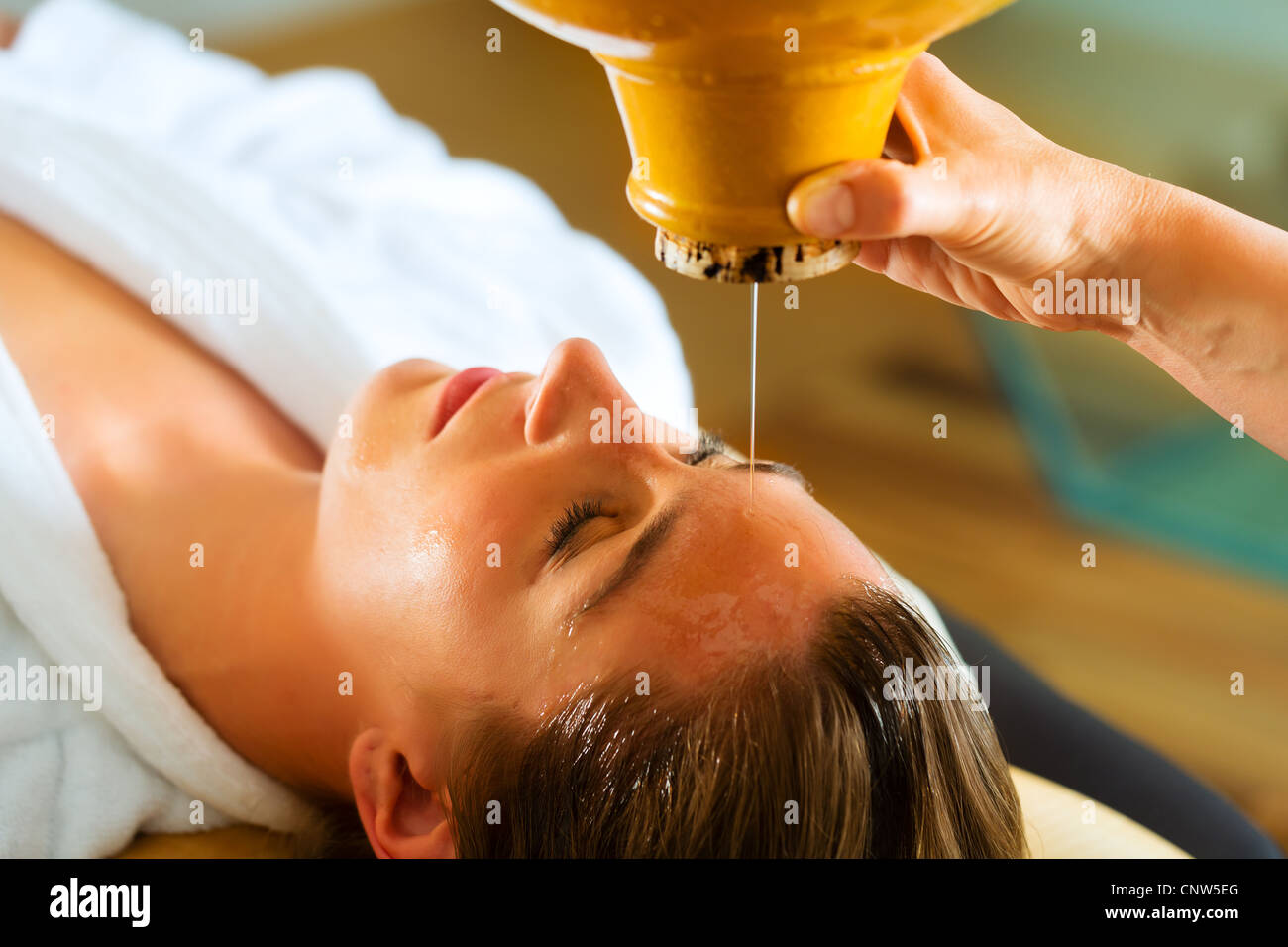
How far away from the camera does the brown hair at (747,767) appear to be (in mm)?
890

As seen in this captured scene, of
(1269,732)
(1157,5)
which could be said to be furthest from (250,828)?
(1157,5)

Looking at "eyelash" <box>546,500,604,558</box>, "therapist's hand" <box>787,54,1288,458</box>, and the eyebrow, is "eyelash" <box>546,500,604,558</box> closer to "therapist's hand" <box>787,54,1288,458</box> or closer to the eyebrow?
the eyebrow

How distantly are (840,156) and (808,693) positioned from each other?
0.41m

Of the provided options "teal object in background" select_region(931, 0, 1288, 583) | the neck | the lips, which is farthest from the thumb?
"teal object in background" select_region(931, 0, 1288, 583)

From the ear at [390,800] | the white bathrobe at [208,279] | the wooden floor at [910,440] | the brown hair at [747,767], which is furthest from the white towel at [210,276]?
the wooden floor at [910,440]

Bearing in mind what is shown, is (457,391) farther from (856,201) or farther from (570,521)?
(856,201)

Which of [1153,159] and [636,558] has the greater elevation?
[1153,159]

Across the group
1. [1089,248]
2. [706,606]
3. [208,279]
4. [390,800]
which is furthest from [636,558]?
[208,279]

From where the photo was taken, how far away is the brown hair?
89cm

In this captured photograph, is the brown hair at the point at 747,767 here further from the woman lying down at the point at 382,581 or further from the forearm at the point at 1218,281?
the forearm at the point at 1218,281

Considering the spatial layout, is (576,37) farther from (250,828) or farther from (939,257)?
(250,828)

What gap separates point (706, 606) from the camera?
2.91 feet

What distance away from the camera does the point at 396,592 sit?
0.98 meters

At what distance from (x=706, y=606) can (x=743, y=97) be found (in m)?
0.39
